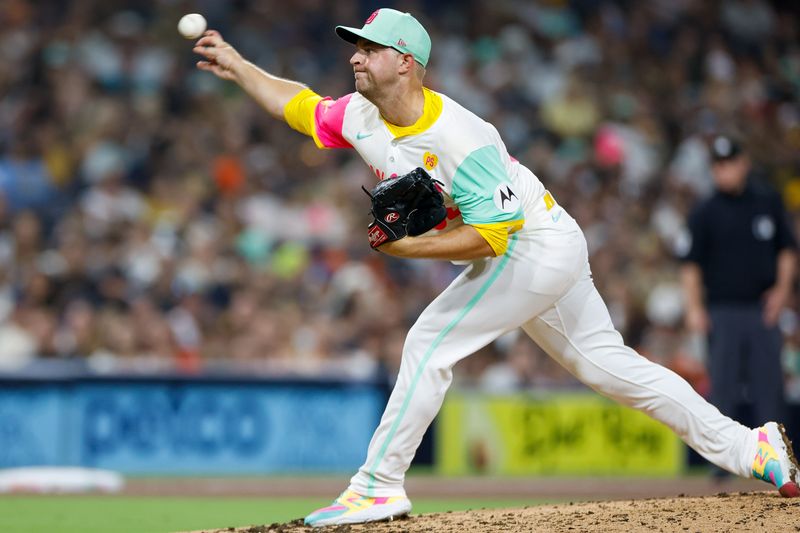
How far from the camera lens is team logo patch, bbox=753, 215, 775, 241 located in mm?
9852

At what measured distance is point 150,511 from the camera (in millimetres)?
8672

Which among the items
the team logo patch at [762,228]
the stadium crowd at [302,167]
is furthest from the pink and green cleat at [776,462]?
the stadium crowd at [302,167]

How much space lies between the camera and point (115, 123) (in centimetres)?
1501

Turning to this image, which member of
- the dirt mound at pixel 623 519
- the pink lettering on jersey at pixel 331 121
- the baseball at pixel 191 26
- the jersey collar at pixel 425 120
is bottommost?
the dirt mound at pixel 623 519

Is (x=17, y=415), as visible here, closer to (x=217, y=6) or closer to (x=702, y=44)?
(x=217, y=6)

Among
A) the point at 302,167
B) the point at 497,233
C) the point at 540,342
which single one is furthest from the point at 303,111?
the point at 302,167

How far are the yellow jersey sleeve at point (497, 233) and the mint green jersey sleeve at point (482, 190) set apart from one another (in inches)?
0.8

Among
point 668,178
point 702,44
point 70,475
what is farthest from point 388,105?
point 702,44

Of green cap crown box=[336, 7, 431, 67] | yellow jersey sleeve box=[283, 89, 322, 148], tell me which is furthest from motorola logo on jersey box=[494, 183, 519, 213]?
yellow jersey sleeve box=[283, 89, 322, 148]

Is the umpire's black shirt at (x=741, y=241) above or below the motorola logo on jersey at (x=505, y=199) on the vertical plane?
above

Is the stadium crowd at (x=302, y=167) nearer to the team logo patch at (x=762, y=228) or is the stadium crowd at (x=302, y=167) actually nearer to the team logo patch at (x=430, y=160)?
the team logo patch at (x=762, y=228)

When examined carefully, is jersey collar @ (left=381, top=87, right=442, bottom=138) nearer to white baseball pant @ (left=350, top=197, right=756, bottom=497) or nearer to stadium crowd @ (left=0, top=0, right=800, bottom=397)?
white baseball pant @ (left=350, top=197, right=756, bottom=497)

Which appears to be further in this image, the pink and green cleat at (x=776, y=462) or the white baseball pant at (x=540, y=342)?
the pink and green cleat at (x=776, y=462)

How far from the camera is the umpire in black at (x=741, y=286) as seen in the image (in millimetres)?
9781
